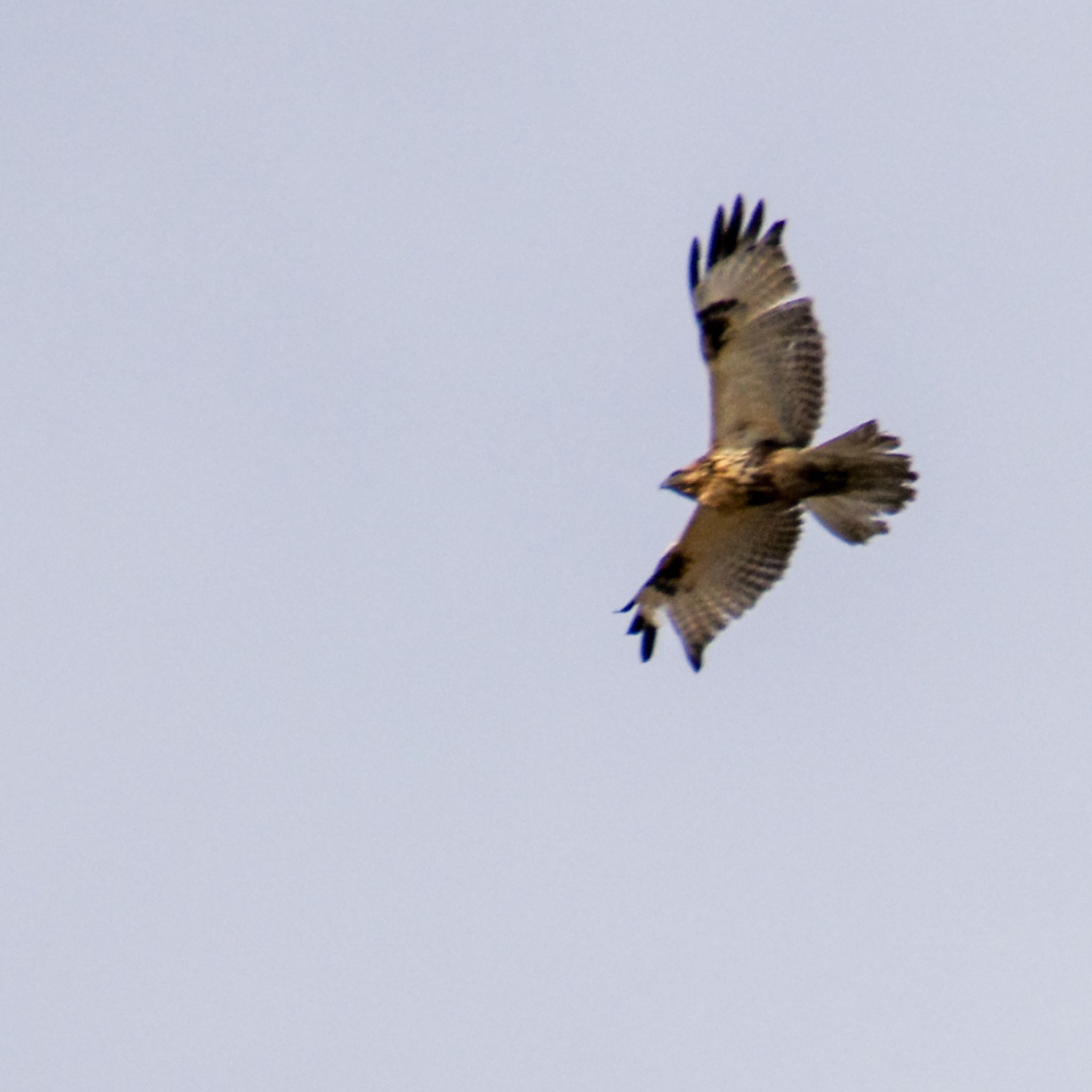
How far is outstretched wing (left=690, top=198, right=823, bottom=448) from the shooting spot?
13.4m

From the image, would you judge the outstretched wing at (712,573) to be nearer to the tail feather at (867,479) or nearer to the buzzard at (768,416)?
the buzzard at (768,416)

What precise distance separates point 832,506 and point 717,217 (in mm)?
1956

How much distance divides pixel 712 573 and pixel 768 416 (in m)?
1.45

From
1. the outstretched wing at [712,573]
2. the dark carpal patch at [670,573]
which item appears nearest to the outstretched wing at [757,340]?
the outstretched wing at [712,573]

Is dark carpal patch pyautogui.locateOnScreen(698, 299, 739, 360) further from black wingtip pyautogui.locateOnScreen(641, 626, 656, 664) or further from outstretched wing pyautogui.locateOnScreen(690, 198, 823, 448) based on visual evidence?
black wingtip pyautogui.locateOnScreen(641, 626, 656, 664)

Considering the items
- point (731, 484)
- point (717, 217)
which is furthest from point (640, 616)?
point (717, 217)

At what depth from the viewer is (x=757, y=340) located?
13422mm

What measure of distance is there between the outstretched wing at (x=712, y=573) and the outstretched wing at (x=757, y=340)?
0.69 metres

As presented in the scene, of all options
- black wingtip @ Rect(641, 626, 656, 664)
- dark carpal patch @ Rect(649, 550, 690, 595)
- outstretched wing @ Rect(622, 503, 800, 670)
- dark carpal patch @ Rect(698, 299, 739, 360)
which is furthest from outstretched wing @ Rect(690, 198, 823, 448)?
black wingtip @ Rect(641, 626, 656, 664)

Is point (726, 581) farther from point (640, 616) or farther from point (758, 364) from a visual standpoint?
point (758, 364)

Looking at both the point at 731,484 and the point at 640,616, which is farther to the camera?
the point at 640,616

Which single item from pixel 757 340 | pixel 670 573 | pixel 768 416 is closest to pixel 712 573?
pixel 670 573

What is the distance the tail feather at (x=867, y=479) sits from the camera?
42.5 feet

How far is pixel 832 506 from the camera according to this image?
13.5 metres
